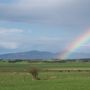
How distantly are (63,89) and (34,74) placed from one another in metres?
21.0

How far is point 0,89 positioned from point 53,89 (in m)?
5.60

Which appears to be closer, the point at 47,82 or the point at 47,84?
the point at 47,84

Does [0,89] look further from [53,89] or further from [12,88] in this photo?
[53,89]

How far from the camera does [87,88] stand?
35250 millimetres

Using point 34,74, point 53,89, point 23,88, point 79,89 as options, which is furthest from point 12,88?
point 34,74

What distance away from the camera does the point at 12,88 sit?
36000mm

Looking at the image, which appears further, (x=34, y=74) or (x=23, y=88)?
(x=34, y=74)

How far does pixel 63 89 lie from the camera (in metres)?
34.3

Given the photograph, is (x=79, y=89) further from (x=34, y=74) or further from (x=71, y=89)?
(x=34, y=74)

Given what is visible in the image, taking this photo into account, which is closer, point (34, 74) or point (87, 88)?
point (87, 88)

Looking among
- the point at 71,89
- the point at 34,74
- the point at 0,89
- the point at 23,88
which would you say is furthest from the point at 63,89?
the point at 34,74

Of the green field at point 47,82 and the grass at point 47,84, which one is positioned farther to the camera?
the green field at point 47,82

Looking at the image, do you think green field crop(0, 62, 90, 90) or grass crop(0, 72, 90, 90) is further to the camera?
green field crop(0, 62, 90, 90)

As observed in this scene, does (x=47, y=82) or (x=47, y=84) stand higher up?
(x=47, y=82)
